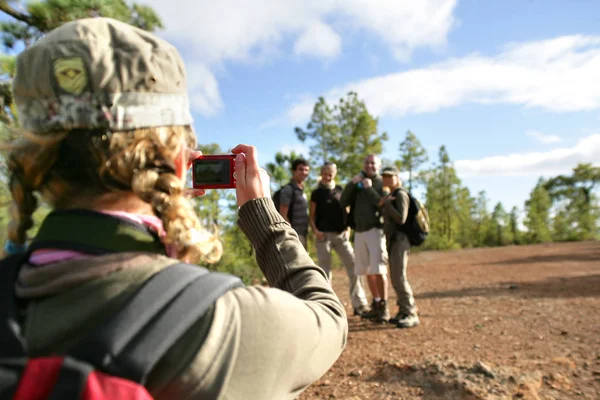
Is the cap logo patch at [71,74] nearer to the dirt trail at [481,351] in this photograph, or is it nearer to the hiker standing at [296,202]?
the dirt trail at [481,351]

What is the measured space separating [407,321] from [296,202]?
2.13 meters

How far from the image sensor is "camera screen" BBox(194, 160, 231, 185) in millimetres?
1391

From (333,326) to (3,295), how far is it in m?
0.59

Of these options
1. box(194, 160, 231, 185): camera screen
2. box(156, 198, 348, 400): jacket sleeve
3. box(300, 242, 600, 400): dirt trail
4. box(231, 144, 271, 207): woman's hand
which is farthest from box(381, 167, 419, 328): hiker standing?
box(156, 198, 348, 400): jacket sleeve

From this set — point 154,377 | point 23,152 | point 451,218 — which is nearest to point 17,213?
point 23,152

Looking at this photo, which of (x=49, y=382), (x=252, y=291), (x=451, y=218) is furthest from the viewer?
(x=451, y=218)

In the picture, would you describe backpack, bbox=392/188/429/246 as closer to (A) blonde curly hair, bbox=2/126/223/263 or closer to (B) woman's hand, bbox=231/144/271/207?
(B) woman's hand, bbox=231/144/271/207

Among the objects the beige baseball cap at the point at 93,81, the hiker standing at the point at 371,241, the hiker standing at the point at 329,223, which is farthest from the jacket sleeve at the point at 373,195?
the beige baseball cap at the point at 93,81

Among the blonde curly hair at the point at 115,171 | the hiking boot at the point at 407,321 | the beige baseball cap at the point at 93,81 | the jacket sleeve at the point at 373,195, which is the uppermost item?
the jacket sleeve at the point at 373,195

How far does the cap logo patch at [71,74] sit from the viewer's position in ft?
2.71

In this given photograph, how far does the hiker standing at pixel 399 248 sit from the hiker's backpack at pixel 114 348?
504cm

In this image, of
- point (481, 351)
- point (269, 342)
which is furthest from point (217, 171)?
point (481, 351)

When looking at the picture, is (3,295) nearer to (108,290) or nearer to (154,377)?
(108,290)

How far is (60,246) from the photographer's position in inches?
31.1
